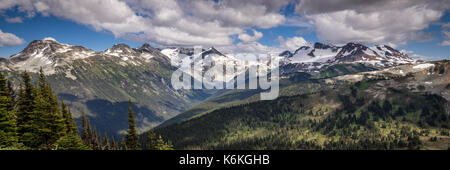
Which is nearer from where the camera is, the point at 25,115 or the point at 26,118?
the point at 25,115

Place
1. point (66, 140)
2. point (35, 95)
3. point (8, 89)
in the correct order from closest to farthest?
1. point (66, 140)
2. point (35, 95)
3. point (8, 89)

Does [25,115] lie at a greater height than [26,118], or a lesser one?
greater
